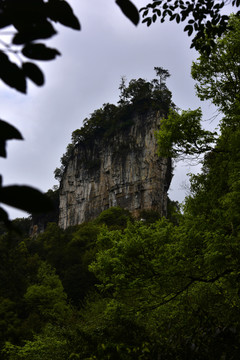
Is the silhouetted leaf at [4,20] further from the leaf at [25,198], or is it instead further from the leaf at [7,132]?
the leaf at [25,198]

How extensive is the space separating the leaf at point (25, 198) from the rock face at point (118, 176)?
45744 millimetres

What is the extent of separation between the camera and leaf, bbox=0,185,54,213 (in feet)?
2.01

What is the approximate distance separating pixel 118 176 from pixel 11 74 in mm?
50092

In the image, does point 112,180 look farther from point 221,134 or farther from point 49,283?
point 221,134

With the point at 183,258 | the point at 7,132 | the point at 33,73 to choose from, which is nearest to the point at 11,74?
the point at 33,73

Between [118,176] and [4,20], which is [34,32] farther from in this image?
[118,176]

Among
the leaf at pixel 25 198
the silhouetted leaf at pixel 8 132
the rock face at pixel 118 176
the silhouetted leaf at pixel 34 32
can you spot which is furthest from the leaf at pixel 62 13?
the rock face at pixel 118 176

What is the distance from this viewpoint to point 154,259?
7734 millimetres

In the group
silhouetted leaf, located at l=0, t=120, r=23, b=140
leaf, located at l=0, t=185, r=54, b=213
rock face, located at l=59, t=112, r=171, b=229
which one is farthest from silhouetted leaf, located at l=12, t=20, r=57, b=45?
rock face, located at l=59, t=112, r=171, b=229

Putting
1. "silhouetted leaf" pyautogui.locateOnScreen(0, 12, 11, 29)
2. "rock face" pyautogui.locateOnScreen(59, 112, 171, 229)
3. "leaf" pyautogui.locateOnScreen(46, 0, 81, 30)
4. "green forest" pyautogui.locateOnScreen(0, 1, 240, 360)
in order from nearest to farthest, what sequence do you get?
"silhouetted leaf" pyautogui.locateOnScreen(0, 12, 11, 29), "leaf" pyautogui.locateOnScreen(46, 0, 81, 30), "green forest" pyautogui.locateOnScreen(0, 1, 240, 360), "rock face" pyautogui.locateOnScreen(59, 112, 171, 229)

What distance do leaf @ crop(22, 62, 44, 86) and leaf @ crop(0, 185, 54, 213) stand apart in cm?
33

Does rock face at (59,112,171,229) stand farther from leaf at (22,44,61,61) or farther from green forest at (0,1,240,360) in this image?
leaf at (22,44,61,61)

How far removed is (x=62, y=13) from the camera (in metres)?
0.95

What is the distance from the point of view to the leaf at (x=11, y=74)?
0.84m
